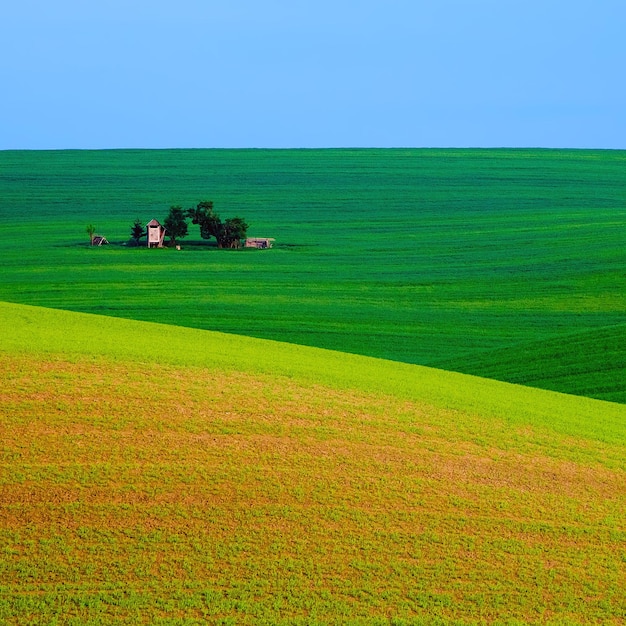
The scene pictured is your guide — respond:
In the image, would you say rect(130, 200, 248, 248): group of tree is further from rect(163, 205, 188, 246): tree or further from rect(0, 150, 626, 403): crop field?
rect(0, 150, 626, 403): crop field

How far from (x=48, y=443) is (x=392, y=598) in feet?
16.3

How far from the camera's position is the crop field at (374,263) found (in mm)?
33469

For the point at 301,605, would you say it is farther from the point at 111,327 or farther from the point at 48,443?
the point at 111,327

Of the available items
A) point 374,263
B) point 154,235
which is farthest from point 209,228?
point 374,263

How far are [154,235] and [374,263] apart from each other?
1328cm

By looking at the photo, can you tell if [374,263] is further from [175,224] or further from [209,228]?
[175,224]

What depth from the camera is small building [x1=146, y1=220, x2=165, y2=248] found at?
60.0 m

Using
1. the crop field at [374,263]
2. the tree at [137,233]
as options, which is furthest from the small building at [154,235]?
the crop field at [374,263]

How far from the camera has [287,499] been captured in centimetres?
1112

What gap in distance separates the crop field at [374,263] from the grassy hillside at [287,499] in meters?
8.60

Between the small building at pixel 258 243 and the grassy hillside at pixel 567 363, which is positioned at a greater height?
the small building at pixel 258 243

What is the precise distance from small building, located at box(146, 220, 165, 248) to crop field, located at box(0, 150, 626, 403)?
1713mm

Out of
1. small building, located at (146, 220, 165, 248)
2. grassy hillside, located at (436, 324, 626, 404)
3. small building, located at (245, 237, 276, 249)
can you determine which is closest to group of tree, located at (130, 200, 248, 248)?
small building, located at (146, 220, 165, 248)

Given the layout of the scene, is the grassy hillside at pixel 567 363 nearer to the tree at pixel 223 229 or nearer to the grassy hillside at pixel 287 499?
the grassy hillside at pixel 287 499
